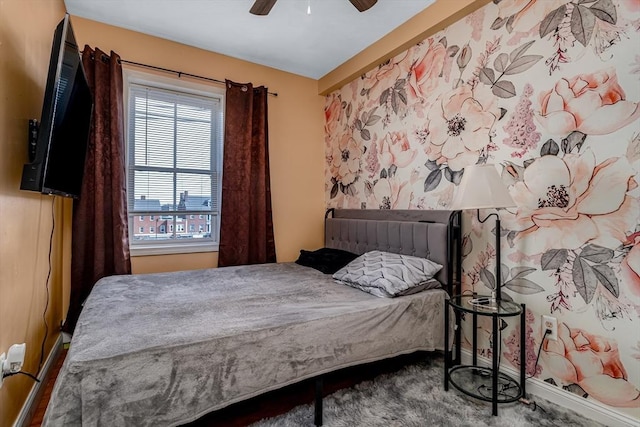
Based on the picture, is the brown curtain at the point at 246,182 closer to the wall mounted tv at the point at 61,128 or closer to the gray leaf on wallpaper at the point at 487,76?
the wall mounted tv at the point at 61,128

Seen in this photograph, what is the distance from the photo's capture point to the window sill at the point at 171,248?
2.93m

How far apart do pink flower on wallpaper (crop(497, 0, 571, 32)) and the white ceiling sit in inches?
22.2

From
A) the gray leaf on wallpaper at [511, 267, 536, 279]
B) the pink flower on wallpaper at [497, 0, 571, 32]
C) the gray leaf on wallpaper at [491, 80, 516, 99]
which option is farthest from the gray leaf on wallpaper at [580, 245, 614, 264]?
the pink flower on wallpaper at [497, 0, 571, 32]

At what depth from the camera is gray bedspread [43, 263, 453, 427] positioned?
119 centimetres

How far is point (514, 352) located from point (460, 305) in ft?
1.75

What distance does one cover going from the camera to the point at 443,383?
2.01 meters

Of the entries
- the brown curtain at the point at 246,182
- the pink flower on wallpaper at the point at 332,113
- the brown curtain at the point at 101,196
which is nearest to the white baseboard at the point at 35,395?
the brown curtain at the point at 101,196

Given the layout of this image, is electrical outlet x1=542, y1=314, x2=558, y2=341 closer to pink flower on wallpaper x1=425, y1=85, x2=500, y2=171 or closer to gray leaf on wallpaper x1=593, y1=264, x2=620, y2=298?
gray leaf on wallpaper x1=593, y1=264, x2=620, y2=298

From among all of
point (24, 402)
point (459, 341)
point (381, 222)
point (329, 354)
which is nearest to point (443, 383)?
point (459, 341)

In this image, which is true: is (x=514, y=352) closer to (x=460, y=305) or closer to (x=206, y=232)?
(x=460, y=305)

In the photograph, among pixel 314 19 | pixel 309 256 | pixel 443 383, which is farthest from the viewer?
pixel 309 256

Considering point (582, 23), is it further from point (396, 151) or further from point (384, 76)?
point (384, 76)

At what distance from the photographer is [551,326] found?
6.18 ft

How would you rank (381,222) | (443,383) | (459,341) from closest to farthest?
1. (443,383)
2. (459,341)
3. (381,222)
